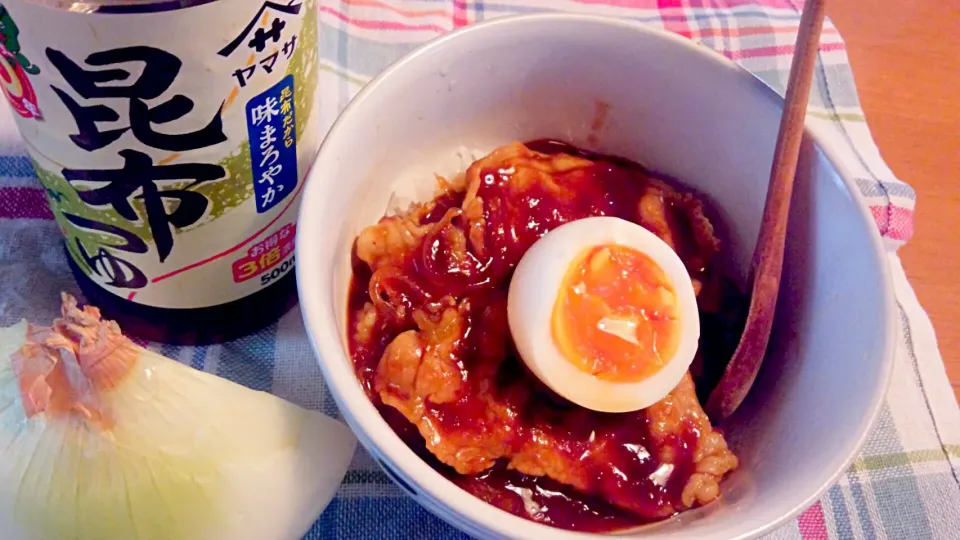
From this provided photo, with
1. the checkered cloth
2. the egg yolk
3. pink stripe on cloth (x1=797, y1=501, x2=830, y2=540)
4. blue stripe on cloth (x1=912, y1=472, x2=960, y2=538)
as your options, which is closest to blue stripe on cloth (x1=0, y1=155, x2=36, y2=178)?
the checkered cloth

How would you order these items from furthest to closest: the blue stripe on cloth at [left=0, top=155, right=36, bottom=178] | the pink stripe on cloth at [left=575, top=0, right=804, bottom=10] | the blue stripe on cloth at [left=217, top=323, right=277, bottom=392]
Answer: the pink stripe on cloth at [left=575, top=0, right=804, bottom=10] < the blue stripe on cloth at [left=0, top=155, right=36, bottom=178] < the blue stripe on cloth at [left=217, top=323, right=277, bottom=392]

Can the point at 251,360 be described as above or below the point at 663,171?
below

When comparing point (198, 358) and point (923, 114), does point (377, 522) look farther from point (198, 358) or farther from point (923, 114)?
point (923, 114)

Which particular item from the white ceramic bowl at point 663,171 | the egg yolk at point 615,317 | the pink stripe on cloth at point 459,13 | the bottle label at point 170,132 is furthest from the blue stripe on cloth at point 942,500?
the pink stripe on cloth at point 459,13

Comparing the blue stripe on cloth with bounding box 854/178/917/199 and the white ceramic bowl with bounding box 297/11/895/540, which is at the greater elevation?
the white ceramic bowl with bounding box 297/11/895/540

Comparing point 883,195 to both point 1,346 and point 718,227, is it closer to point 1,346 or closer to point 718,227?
point 718,227

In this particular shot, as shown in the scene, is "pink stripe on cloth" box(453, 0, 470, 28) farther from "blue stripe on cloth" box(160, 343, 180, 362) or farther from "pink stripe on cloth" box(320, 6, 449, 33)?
"blue stripe on cloth" box(160, 343, 180, 362)

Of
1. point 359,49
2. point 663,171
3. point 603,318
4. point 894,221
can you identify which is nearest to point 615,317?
point 603,318
